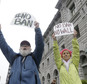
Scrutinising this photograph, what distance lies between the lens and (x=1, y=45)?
2090 millimetres

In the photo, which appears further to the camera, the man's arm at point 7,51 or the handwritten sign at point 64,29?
the handwritten sign at point 64,29

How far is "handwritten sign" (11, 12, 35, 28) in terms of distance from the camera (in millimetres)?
2616

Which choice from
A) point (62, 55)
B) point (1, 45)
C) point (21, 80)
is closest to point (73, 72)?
point (62, 55)

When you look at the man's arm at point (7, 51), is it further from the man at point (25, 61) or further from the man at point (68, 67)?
the man at point (68, 67)

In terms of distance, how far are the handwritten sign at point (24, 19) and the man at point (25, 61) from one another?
50cm

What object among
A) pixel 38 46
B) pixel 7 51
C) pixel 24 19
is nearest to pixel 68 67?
pixel 38 46

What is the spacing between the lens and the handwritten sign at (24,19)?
8.58ft

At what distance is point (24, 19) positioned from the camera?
8.93 feet

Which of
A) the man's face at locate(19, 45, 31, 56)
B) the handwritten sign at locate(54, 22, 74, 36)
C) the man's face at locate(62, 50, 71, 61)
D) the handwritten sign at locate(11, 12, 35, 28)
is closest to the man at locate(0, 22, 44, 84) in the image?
the man's face at locate(19, 45, 31, 56)

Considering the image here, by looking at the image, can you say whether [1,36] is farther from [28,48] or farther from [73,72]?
[73,72]

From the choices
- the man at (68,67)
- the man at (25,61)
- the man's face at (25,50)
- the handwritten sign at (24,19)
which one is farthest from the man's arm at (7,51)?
the man at (68,67)

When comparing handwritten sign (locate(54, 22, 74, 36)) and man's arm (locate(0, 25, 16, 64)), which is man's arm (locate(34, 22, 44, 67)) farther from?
handwritten sign (locate(54, 22, 74, 36))

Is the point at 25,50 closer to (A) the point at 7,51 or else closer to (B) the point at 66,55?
(A) the point at 7,51

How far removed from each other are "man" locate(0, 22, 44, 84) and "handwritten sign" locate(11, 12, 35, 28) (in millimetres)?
496
